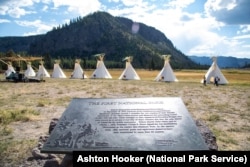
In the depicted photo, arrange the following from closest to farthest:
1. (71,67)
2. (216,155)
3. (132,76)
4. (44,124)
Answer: (216,155) < (44,124) < (132,76) < (71,67)

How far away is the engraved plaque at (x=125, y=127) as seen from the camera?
20.4ft

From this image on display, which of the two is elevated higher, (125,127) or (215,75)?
(215,75)

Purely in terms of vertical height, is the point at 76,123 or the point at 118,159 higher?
the point at 76,123

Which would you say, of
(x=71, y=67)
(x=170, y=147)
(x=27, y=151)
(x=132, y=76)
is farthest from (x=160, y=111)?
(x=71, y=67)

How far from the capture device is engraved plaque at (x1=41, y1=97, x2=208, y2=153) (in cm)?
620

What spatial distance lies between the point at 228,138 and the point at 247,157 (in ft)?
14.6

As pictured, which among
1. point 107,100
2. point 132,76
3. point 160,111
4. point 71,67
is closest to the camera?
point 160,111

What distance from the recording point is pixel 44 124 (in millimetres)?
13352

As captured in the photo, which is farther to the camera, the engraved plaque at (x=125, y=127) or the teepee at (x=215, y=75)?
the teepee at (x=215, y=75)

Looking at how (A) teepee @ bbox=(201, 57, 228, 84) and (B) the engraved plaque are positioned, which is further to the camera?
(A) teepee @ bbox=(201, 57, 228, 84)

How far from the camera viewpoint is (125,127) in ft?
22.2

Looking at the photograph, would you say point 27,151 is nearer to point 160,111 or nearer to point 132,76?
point 160,111

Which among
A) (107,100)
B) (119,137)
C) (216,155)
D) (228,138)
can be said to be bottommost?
(228,138)

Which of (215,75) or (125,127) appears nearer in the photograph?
(125,127)
